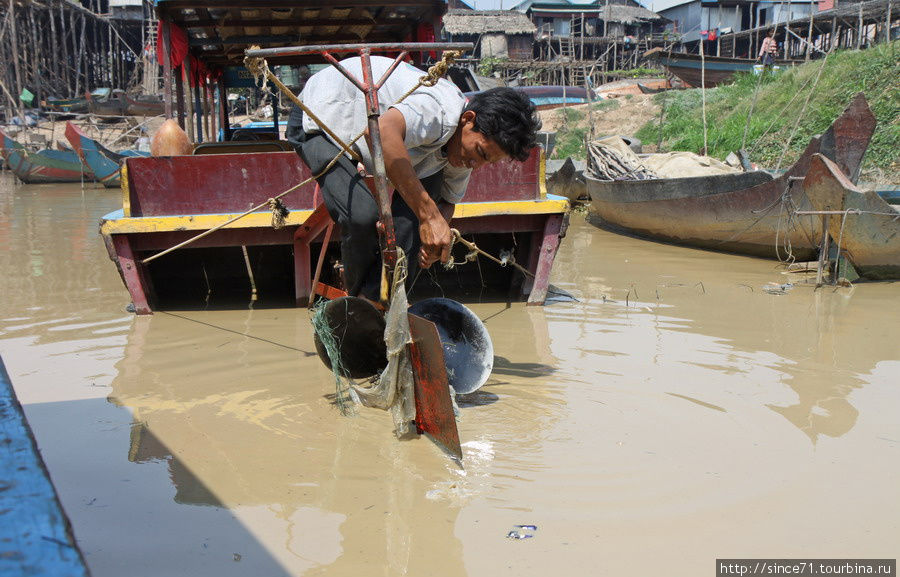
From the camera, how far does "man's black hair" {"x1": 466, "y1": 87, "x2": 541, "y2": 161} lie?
8.95 feet

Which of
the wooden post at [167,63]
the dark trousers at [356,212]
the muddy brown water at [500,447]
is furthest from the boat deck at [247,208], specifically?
the dark trousers at [356,212]

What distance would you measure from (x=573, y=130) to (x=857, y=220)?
14.7m

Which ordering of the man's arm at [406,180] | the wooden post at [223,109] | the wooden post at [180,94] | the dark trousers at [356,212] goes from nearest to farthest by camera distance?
the man's arm at [406,180] < the dark trousers at [356,212] < the wooden post at [180,94] < the wooden post at [223,109]

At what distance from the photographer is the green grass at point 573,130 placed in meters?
18.3

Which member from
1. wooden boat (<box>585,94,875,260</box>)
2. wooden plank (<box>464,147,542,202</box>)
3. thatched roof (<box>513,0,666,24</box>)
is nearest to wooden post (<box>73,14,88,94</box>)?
thatched roof (<box>513,0,666,24</box>)

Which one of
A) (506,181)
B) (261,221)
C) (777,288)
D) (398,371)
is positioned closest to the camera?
(398,371)

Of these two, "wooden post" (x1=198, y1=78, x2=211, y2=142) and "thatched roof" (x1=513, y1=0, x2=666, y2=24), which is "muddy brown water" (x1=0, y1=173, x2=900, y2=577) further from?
"thatched roof" (x1=513, y1=0, x2=666, y2=24)

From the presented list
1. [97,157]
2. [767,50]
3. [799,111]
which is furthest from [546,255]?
[767,50]

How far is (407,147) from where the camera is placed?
278cm

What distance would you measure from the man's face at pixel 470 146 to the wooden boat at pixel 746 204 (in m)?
4.31

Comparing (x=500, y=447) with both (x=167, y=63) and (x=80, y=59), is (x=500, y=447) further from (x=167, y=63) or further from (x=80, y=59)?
(x=80, y=59)

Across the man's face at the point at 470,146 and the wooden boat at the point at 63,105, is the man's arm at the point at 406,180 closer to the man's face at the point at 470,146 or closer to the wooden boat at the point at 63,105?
the man's face at the point at 470,146

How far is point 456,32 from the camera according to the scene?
115 feet

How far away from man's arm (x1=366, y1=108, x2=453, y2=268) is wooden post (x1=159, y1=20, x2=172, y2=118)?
329 centimetres
